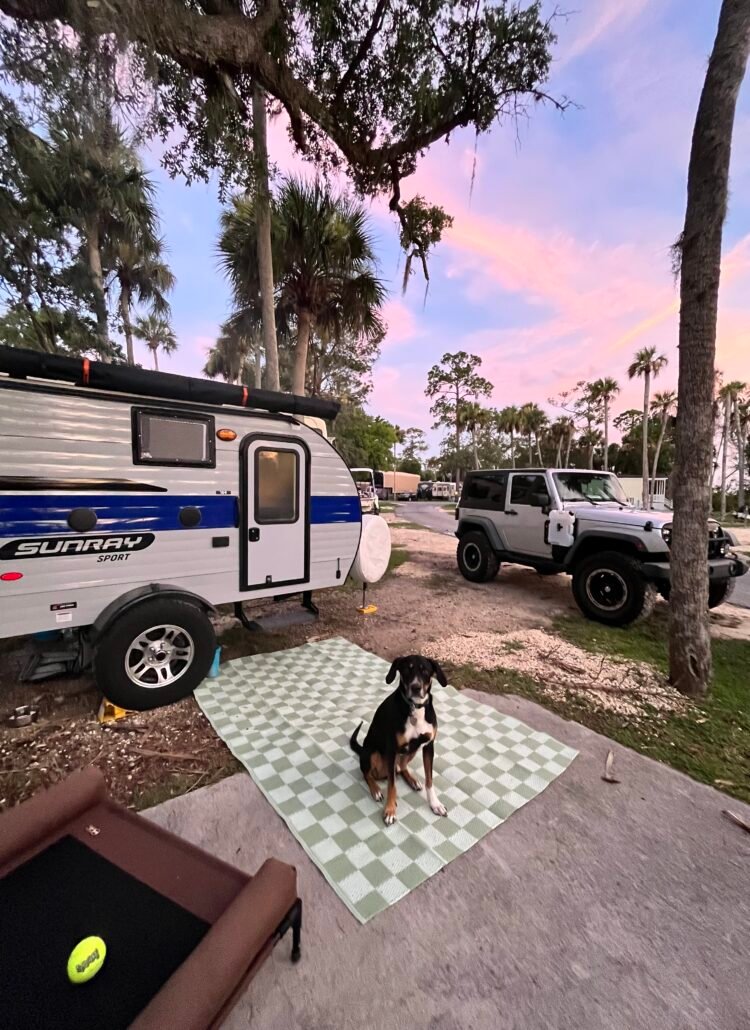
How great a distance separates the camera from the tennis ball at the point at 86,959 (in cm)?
136

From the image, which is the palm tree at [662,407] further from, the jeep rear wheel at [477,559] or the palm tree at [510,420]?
the jeep rear wheel at [477,559]

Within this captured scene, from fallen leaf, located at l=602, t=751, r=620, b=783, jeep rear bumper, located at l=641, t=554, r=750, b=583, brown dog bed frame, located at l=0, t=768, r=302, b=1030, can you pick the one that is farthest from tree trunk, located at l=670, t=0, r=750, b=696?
brown dog bed frame, located at l=0, t=768, r=302, b=1030

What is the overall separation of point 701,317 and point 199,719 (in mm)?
5782

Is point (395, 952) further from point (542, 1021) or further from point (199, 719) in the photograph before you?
point (199, 719)

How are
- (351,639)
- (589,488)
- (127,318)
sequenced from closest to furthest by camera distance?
(351,639), (589,488), (127,318)

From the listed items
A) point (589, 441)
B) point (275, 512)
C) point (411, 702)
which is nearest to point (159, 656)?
point (275, 512)

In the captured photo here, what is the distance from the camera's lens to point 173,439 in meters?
3.90

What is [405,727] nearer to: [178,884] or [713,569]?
[178,884]

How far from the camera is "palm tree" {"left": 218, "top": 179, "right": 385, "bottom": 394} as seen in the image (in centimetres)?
847

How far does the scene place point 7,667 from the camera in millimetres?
4344

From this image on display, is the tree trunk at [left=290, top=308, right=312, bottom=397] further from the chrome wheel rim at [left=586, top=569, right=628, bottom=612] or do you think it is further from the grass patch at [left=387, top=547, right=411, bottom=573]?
the chrome wheel rim at [left=586, top=569, right=628, bottom=612]

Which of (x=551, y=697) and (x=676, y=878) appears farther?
(x=551, y=697)

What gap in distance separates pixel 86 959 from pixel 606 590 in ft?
21.1

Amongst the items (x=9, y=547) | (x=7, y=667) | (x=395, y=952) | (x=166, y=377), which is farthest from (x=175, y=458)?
(x=395, y=952)
